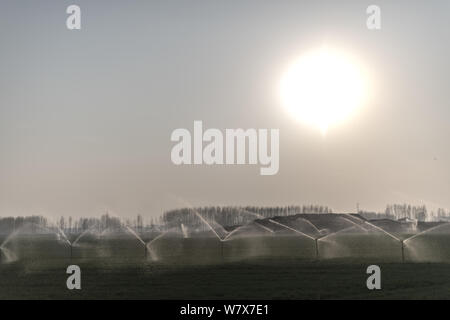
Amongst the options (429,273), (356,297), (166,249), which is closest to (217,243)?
(166,249)

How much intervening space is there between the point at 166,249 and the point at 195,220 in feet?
18.1

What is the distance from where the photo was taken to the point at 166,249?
41.8 metres

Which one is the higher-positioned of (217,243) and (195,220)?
(195,220)

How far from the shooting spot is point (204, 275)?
2808 centimetres

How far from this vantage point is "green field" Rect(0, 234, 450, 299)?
23.9 meters

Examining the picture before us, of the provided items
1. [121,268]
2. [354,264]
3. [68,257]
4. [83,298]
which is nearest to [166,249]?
[68,257]

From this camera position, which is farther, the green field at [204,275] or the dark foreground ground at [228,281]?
the green field at [204,275]

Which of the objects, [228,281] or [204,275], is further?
[204,275]

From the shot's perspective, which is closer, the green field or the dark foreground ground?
the dark foreground ground

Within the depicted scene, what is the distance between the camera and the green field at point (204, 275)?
23875 millimetres
